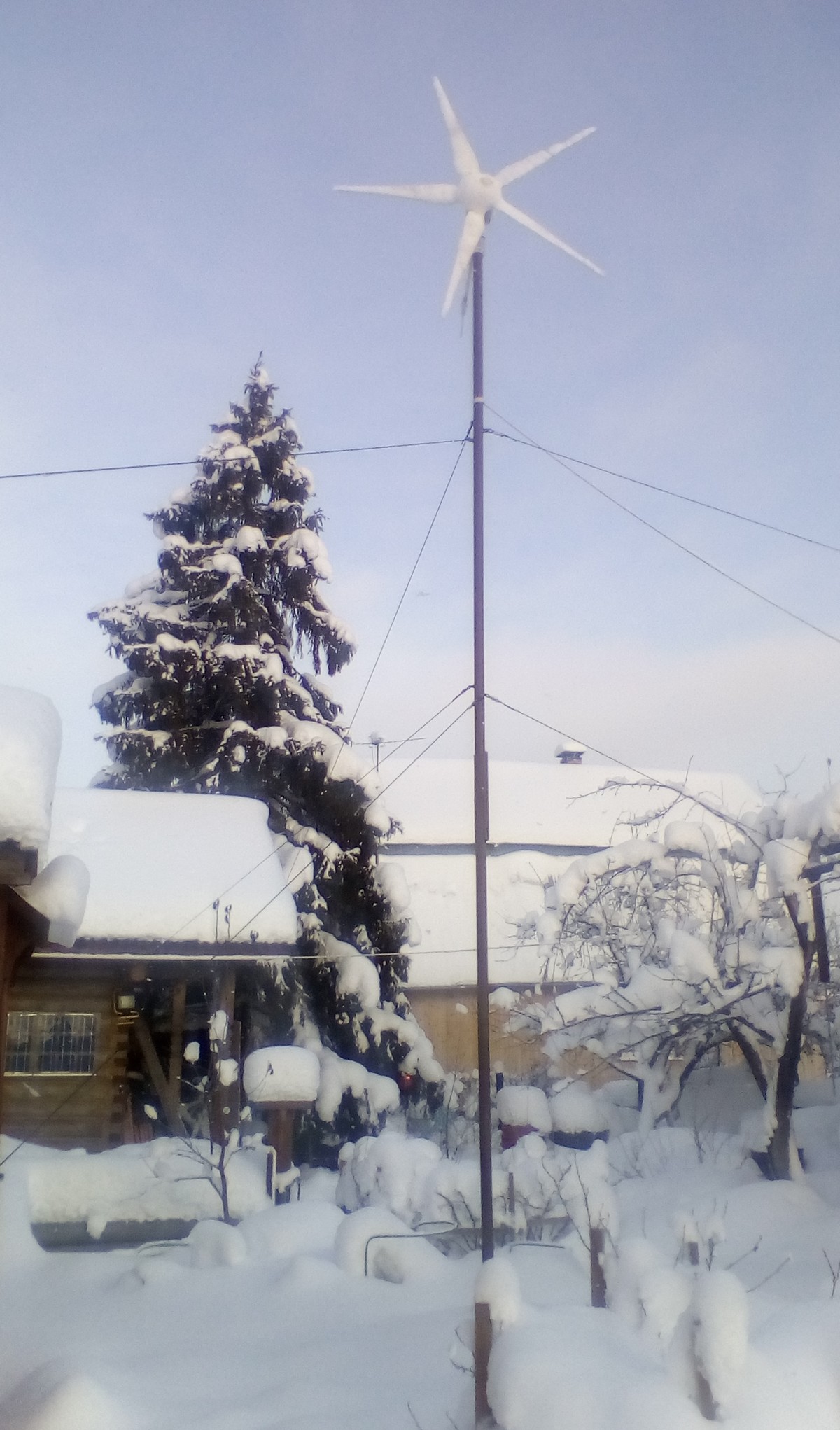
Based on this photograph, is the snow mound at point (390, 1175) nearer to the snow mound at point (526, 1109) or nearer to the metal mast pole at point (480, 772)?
the metal mast pole at point (480, 772)

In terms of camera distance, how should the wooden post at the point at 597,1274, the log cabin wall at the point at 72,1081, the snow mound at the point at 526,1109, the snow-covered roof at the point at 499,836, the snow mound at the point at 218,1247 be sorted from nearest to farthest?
the wooden post at the point at 597,1274 → the snow mound at the point at 218,1247 → the snow mound at the point at 526,1109 → the log cabin wall at the point at 72,1081 → the snow-covered roof at the point at 499,836

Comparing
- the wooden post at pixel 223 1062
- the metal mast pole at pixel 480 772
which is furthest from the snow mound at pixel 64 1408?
the wooden post at pixel 223 1062

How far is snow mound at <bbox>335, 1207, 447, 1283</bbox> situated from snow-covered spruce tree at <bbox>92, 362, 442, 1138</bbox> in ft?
25.6

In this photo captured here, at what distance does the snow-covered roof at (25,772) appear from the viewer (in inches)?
220

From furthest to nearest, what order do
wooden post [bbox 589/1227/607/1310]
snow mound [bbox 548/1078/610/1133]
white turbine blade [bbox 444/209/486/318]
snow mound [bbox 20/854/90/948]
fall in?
1. snow mound [bbox 548/1078/610/1133]
2. white turbine blade [bbox 444/209/486/318]
3. wooden post [bbox 589/1227/607/1310]
4. snow mound [bbox 20/854/90/948]

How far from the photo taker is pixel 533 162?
11.2m

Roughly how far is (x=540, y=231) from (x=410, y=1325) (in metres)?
10.1

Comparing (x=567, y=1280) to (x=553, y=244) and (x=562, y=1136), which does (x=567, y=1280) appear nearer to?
(x=562, y=1136)

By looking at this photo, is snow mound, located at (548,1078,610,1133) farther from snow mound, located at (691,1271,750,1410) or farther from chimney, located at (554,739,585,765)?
chimney, located at (554,739,585,765)

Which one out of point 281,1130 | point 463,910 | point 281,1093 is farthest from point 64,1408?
point 463,910

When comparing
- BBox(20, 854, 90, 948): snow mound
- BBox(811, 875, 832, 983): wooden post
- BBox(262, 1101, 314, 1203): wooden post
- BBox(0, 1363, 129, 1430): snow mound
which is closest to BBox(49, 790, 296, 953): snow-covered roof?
BBox(262, 1101, 314, 1203): wooden post

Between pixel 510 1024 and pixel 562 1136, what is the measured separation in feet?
22.2

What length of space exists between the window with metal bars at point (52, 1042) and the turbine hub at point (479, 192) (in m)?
12.0

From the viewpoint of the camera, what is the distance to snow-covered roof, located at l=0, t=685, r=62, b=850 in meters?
5.59
